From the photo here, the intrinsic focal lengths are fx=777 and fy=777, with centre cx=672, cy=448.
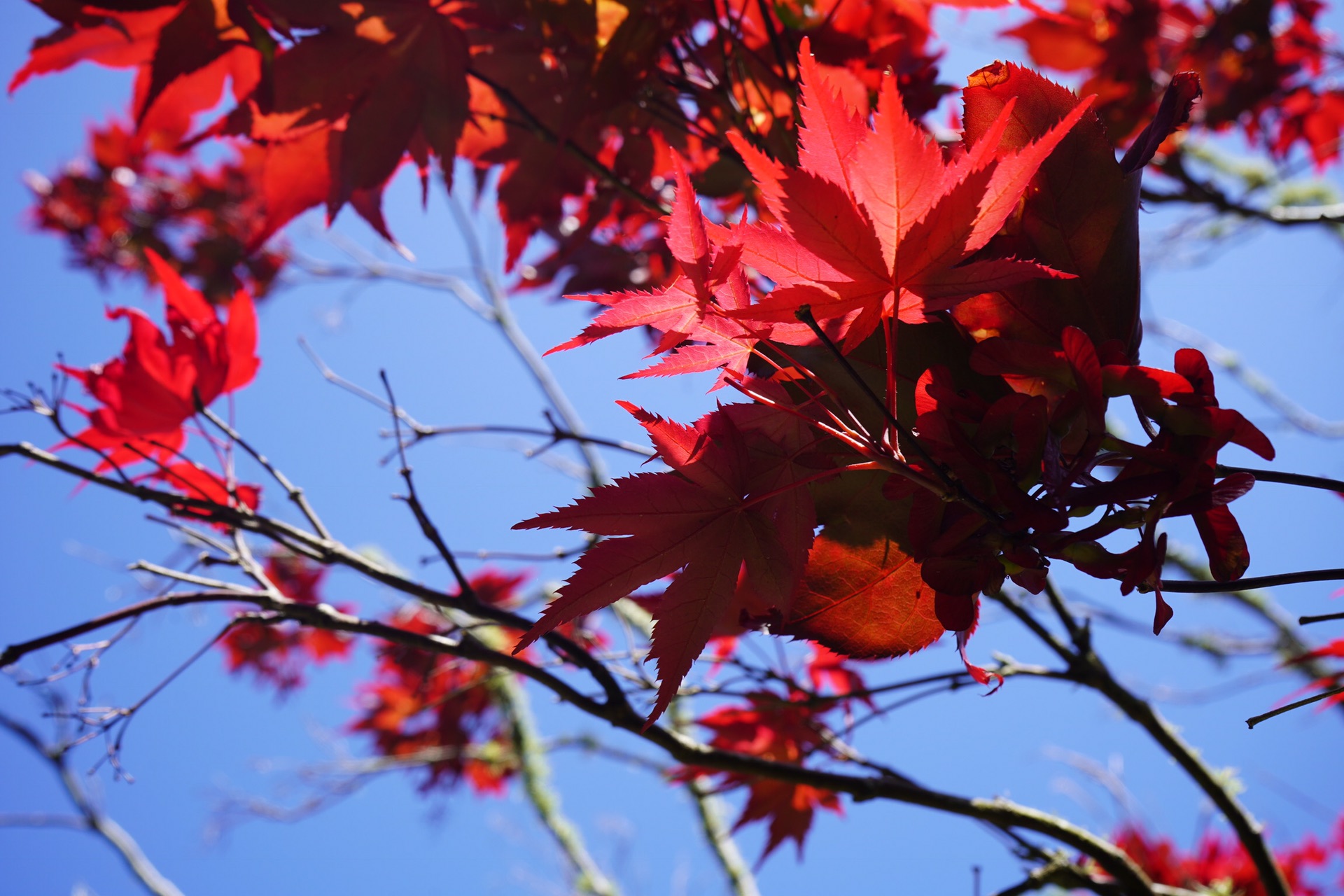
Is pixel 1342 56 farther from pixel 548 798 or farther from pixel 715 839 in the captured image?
pixel 548 798

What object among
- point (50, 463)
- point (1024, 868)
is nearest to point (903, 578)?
point (1024, 868)

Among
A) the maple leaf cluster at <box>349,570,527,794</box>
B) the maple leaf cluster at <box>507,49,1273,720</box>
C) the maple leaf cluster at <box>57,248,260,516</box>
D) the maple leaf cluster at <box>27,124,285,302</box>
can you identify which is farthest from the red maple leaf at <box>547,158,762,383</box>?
the maple leaf cluster at <box>27,124,285,302</box>

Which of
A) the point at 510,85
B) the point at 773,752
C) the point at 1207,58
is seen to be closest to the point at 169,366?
the point at 510,85

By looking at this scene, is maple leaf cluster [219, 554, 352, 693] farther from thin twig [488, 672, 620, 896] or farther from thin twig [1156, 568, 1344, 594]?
thin twig [1156, 568, 1344, 594]

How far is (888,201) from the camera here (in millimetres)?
321

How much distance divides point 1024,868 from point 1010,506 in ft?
1.64

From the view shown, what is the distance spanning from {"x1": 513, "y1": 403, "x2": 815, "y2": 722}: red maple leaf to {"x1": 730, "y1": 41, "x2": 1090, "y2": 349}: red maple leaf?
7 centimetres

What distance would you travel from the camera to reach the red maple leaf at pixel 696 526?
14.1 inches

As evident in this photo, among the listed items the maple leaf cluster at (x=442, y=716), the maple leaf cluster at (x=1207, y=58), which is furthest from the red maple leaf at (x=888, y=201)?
the maple leaf cluster at (x=442, y=716)

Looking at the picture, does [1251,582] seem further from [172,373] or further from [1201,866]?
[1201,866]

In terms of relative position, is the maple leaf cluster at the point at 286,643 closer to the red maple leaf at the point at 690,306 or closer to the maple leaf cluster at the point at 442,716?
the maple leaf cluster at the point at 442,716

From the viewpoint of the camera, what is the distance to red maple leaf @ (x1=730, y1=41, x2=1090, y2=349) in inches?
12.1

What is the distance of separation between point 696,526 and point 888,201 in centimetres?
17

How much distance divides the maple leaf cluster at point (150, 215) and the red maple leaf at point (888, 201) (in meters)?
2.65
